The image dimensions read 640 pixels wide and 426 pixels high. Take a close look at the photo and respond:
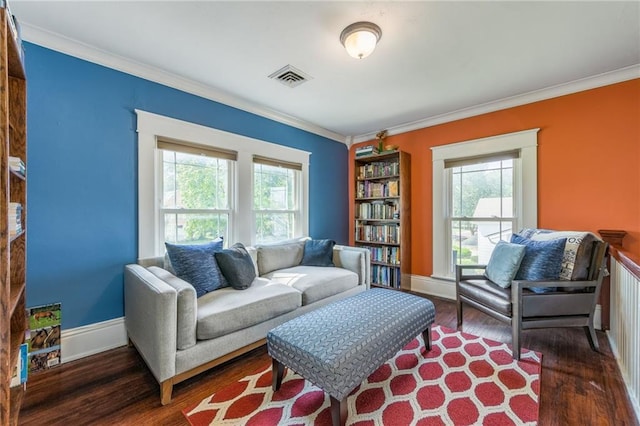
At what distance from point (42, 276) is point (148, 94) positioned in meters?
1.65

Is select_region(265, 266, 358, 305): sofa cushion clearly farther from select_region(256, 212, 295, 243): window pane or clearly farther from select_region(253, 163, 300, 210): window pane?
select_region(253, 163, 300, 210): window pane

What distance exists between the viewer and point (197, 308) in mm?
1840

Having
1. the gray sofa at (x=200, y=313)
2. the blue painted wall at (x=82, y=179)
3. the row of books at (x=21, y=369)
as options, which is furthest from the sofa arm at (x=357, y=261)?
the row of books at (x=21, y=369)

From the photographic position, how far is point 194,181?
276 cm

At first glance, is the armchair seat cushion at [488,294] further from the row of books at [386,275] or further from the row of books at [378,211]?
the row of books at [378,211]

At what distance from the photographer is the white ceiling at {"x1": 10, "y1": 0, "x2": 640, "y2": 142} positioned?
66.4 inches

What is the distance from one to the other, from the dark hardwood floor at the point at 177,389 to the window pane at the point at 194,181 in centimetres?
137

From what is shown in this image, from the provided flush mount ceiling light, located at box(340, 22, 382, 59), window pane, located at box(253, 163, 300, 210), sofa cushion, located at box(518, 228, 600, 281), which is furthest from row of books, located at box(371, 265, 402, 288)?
flush mount ceiling light, located at box(340, 22, 382, 59)

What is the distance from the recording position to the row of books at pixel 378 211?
12.7ft

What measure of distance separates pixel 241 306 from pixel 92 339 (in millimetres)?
1269

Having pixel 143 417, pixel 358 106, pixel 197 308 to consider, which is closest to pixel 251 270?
pixel 197 308

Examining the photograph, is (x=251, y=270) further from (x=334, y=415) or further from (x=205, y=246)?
(x=334, y=415)

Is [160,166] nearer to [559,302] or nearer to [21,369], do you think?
[21,369]

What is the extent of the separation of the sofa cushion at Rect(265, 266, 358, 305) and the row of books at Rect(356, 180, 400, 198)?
1.40 m
